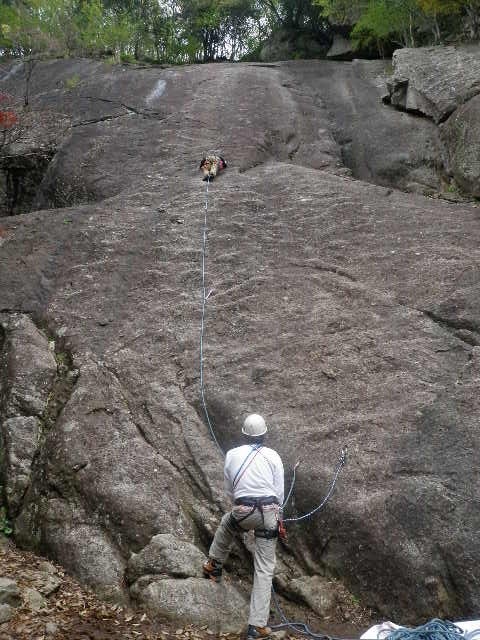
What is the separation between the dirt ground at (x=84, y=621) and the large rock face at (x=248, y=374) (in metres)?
0.16

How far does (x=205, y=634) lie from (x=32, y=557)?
1972mm

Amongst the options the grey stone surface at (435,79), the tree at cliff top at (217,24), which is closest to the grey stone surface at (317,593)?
the grey stone surface at (435,79)

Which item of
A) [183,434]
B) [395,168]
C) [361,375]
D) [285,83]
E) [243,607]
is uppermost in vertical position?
[285,83]

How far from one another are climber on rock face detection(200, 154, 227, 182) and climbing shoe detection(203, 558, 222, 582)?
289 inches

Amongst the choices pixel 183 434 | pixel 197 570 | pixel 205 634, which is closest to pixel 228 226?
pixel 183 434

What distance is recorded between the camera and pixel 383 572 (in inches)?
212

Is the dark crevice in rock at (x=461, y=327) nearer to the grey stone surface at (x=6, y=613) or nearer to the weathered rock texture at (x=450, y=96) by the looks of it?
the weathered rock texture at (x=450, y=96)

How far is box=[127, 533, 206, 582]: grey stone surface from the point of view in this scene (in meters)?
5.44

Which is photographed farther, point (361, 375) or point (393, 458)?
point (361, 375)

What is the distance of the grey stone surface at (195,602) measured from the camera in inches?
201

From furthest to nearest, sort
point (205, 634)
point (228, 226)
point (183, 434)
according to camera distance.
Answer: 1. point (228, 226)
2. point (183, 434)
3. point (205, 634)

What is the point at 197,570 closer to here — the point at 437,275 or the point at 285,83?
the point at 437,275

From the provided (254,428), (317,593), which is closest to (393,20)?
(254,428)

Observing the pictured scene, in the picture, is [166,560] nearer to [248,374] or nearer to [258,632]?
[258,632]
